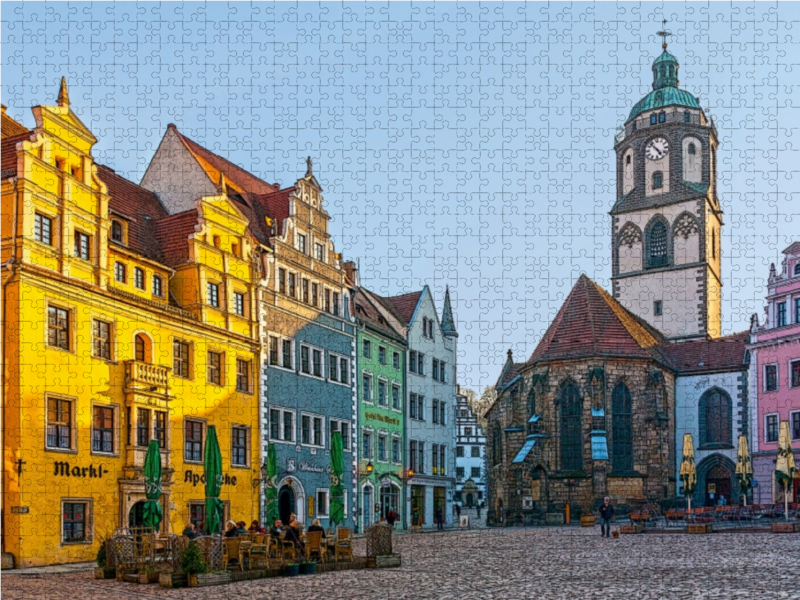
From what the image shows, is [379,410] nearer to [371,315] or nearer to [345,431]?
[345,431]

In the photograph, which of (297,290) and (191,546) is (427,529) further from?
(191,546)

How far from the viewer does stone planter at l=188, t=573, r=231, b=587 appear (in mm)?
21141

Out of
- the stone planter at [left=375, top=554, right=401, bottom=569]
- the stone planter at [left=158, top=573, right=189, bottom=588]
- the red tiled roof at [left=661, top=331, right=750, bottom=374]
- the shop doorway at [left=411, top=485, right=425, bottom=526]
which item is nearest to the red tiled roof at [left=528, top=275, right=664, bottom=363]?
the red tiled roof at [left=661, top=331, right=750, bottom=374]

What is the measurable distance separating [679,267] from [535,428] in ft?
68.2

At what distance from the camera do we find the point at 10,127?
34438 mm

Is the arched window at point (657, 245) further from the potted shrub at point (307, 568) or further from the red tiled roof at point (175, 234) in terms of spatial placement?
the potted shrub at point (307, 568)

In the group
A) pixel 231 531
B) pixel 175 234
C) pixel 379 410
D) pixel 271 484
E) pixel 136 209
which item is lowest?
pixel 231 531

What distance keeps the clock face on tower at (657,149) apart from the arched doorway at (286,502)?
45.8 meters

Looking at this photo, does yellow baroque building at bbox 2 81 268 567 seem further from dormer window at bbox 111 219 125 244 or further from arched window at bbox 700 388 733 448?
arched window at bbox 700 388 733 448

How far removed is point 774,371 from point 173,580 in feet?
155

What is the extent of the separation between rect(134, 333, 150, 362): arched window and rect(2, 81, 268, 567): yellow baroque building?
0.07 metres

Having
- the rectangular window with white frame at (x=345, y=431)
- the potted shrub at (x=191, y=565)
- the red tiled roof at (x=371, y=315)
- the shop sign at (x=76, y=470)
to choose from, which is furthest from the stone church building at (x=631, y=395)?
the potted shrub at (x=191, y=565)

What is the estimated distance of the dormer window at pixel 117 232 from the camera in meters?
36.2

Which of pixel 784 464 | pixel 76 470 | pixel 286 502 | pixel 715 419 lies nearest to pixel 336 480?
pixel 76 470
